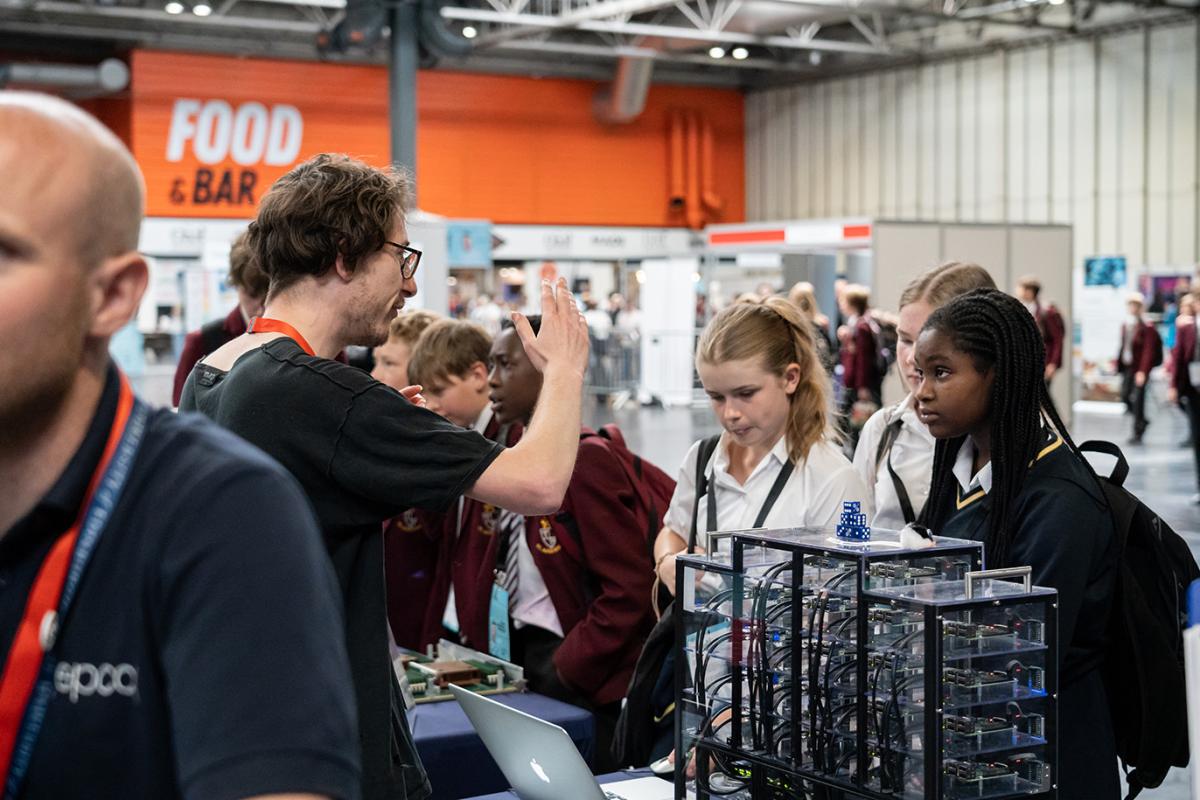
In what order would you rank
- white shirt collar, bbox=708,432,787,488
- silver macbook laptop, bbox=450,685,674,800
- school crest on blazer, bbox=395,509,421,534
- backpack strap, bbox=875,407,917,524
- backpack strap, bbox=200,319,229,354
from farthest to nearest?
backpack strap, bbox=200,319,229,354 < school crest on blazer, bbox=395,509,421,534 < backpack strap, bbox=875,407,917,524 < white shirt collar, bbox=708,432,787,488 < silver macbook laptop, bbox=450,685,674,800

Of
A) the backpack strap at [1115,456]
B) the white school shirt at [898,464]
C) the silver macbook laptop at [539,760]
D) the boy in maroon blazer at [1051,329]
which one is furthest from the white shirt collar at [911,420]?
the boy in maroon blazer at [1051,329]

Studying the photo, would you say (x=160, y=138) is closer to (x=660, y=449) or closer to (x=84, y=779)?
(x=660, y=449)

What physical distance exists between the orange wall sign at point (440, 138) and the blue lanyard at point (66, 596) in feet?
68.0

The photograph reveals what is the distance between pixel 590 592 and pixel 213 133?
19654 millimetres

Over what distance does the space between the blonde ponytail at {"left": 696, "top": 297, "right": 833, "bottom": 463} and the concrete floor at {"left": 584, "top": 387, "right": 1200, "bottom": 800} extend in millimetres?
2242

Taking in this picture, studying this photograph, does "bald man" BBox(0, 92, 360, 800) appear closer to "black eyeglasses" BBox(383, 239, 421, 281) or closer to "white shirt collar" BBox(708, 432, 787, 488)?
"black eyeglasses" BBox(383, 239, 421, 281)

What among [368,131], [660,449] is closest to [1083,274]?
[660,449]

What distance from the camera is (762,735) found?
2125mm

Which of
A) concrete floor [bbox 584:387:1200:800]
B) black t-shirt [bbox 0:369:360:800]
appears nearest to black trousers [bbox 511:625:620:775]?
concrete floor [bbox 584:387:1200:800]

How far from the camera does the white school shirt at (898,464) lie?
3.12 meters

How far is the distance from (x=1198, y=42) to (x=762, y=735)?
20587 millimetres

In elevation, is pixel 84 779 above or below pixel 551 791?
above

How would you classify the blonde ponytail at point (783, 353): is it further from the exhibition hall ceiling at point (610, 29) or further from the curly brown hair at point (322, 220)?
the exhibition hall ceiling at point (610, 29)

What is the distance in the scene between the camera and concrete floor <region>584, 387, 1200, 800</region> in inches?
388
